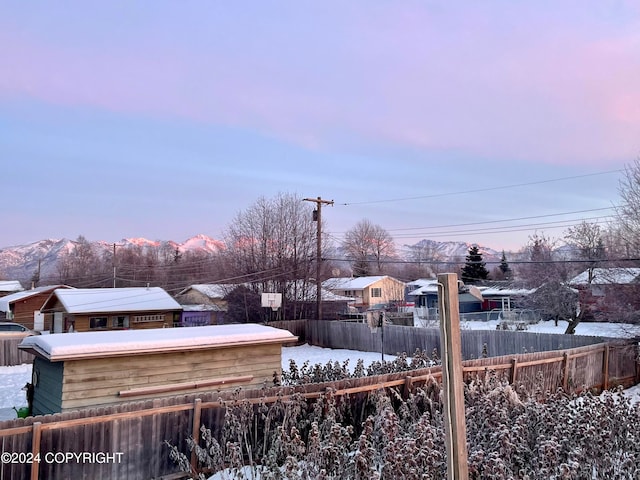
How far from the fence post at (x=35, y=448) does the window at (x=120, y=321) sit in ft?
68.8

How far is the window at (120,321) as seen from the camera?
24.4 metres

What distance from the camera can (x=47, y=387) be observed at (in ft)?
27.4

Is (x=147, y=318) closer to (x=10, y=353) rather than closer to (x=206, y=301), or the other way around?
(x=10, y=353)

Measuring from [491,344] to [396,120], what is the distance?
876 cm

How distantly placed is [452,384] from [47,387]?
8419mm

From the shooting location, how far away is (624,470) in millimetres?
4258

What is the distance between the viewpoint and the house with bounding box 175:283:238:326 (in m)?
30.8

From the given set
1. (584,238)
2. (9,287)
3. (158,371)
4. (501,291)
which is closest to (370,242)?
(501,291)

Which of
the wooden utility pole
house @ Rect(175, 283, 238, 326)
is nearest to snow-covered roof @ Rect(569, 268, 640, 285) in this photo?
the wooden utility pole

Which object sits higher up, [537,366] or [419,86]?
[419,86]

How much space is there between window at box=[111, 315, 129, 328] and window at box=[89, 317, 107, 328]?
0.39 metres

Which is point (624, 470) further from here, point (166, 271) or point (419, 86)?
point (166, 271)

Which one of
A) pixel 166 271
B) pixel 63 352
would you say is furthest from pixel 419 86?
pixel 166 271

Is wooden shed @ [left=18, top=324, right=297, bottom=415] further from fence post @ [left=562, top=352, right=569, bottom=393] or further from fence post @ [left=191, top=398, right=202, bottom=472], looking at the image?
fence post @ [left=562, top=352, right=569, bottom=393]
